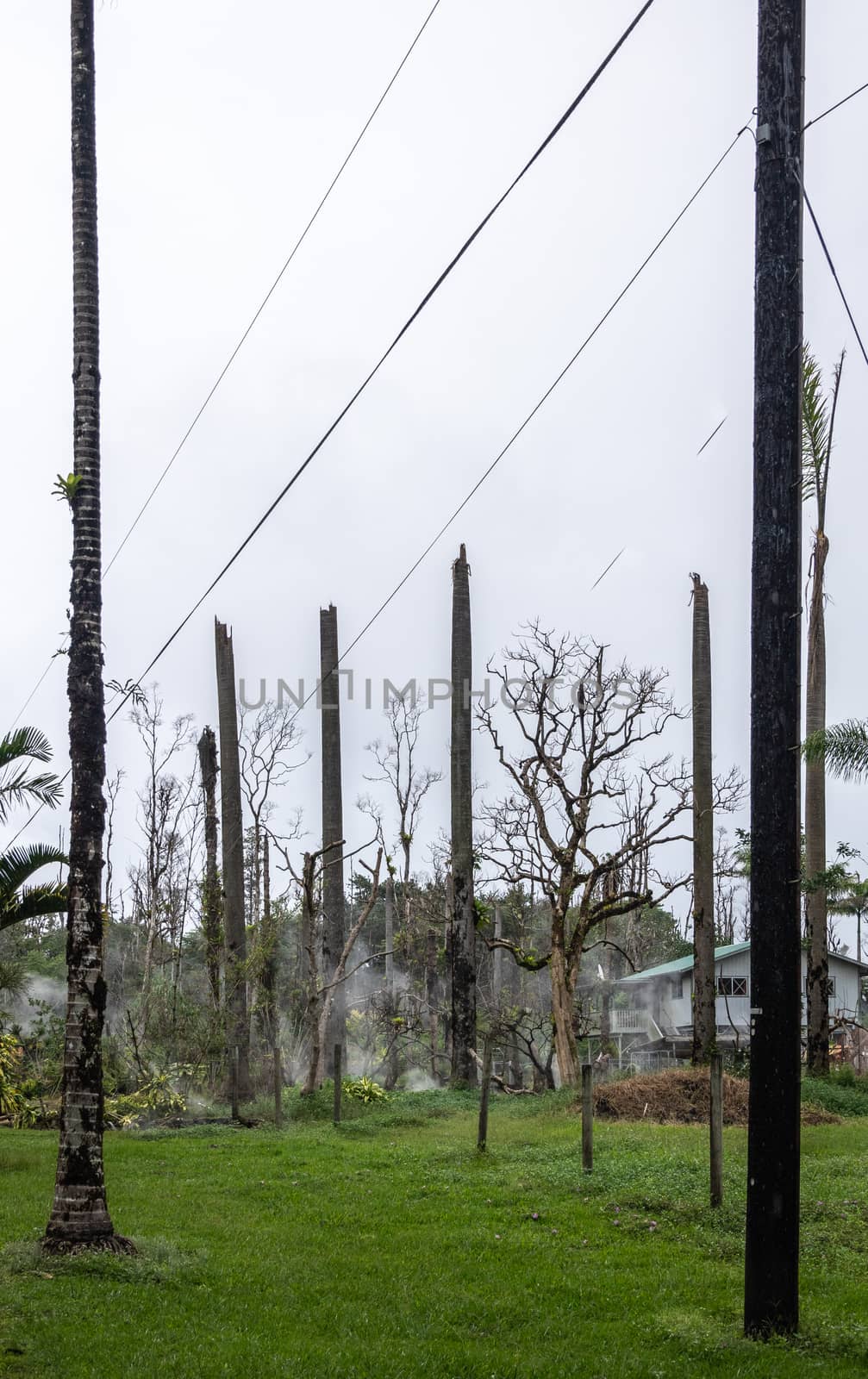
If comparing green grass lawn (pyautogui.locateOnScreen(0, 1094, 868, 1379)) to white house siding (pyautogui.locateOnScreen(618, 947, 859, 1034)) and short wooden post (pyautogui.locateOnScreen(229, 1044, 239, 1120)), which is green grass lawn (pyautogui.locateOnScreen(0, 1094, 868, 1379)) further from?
white house siding (pyautogui.locateOnScreen(618, 947, 859, 1034))

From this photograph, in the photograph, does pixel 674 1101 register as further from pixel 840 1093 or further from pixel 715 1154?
pixel 715 1154

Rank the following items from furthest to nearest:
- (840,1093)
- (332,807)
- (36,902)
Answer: (332,807)
(840,1093)
(36,902)

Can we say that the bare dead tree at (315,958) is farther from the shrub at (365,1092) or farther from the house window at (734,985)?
the house window at (734,985)

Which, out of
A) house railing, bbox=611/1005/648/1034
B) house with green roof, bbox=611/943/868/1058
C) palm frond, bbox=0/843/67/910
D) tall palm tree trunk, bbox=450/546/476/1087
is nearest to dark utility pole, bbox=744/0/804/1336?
palm frond, bbox=0/843/67/910

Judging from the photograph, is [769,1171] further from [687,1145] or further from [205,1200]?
[687,1145]

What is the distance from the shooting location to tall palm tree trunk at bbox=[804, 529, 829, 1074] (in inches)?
931

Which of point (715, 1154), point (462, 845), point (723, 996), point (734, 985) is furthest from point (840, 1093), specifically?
point (734, 985)

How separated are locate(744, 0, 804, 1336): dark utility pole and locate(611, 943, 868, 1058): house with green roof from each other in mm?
24763

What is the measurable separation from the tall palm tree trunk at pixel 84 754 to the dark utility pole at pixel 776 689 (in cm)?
516

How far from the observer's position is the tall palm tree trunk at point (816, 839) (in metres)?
23.7

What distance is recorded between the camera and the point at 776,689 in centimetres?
802

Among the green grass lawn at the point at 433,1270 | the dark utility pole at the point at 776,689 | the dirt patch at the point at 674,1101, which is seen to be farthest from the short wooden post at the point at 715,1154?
the dirt patch at the point at 674,1101

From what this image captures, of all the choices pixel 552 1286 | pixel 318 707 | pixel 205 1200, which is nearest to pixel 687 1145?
pixel 205 1200

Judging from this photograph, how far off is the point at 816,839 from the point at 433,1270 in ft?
52.5
